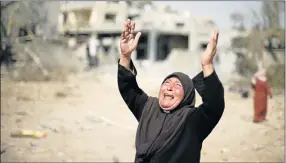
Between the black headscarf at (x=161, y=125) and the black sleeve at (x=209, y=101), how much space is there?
10 cm

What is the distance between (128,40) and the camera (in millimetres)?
2477

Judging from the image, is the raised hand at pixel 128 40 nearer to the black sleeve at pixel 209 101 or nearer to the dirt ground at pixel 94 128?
the black sleeve at pixel 209 101

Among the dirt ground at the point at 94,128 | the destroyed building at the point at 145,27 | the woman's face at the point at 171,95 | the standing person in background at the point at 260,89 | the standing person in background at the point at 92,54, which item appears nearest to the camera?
the woman's face at the point at 171,95

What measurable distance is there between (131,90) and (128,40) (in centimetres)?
31

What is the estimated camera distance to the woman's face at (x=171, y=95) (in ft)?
7.32

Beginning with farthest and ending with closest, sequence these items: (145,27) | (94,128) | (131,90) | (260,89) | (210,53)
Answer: (145,27) → (260,89) → (94,128) → (131,90) → (210,53)

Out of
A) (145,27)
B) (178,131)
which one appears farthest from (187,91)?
(145,27)

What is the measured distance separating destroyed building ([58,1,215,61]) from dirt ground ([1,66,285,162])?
1570 cm

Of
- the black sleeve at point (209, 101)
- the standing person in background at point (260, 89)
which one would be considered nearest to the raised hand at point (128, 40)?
the black sleeve at point (209, 101)

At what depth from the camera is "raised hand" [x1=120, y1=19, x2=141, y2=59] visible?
2.43 metres

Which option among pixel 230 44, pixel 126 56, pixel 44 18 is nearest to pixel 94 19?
Result: pixel 230 44

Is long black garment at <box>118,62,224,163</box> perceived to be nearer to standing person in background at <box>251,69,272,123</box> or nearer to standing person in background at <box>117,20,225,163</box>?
standing person in background at <box>117,20,225,163</box>

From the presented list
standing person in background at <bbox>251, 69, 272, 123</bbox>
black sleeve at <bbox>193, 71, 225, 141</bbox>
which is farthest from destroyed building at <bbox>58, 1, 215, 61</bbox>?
black sleeve at <bbox>193, 71, 225, 141</bbox>

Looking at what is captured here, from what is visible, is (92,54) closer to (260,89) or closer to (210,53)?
(260,89)
